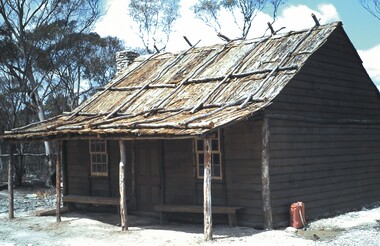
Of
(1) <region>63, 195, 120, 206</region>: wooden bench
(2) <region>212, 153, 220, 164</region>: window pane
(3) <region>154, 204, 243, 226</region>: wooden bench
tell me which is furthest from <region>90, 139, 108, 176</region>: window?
(2) <region>212, 153, 220, 164</region>: window pane

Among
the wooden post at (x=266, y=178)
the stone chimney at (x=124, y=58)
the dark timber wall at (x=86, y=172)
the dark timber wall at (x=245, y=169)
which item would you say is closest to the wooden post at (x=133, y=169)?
the dark timber wall at (x=86, y=172)

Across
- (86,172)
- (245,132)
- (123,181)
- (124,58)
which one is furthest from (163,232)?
(124,58)

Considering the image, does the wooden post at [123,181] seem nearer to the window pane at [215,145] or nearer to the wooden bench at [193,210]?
the wooden bench at [193,210]

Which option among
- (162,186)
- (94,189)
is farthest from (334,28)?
(94,189)

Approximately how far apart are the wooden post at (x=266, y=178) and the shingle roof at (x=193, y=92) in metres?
0.75

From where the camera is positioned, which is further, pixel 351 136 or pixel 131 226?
pixel 351 136

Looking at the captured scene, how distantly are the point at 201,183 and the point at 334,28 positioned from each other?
5.99m

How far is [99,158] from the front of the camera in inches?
637

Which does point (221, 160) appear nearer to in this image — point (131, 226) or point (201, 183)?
point (201, 183)

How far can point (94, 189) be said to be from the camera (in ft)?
53.3

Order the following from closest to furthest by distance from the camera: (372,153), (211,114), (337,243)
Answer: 1. (337,243)
2. (211,114)
3. (372,153)

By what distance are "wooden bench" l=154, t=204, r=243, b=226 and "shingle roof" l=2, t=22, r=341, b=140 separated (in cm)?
245

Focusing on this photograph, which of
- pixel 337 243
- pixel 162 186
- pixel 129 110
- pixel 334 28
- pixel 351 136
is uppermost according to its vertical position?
pixel 334 28

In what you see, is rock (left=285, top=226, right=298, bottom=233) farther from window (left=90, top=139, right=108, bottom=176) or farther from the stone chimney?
the stone chimney
